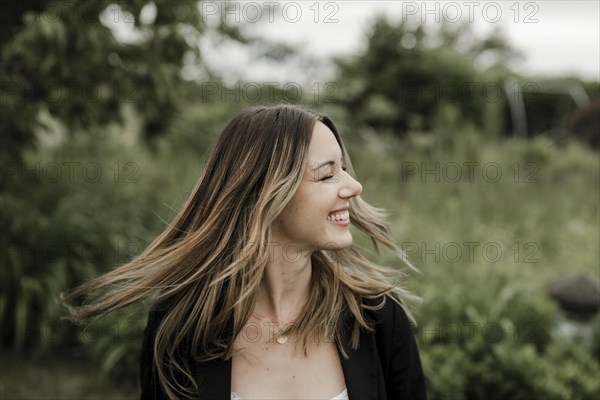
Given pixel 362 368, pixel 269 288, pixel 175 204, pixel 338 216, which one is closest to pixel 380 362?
pixel 362 368

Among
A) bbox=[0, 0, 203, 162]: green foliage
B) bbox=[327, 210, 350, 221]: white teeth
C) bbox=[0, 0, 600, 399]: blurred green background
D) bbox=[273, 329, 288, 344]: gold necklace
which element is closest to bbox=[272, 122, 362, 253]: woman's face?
bbox=[327, 210, 350, 221]: white teeth

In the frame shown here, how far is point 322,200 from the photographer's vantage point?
2.15 metres

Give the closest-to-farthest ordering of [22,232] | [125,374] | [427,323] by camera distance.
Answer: [427,323], [125,374], [22,232]

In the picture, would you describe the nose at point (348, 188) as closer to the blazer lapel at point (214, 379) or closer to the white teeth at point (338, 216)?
the white teeth at point (338, 216)

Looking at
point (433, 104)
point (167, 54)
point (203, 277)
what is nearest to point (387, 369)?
point (203, 277)

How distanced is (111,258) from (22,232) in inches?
31.1

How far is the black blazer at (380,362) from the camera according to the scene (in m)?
2.28

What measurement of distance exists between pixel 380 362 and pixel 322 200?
694 mm

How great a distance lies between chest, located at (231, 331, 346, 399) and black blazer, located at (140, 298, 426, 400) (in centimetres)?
6

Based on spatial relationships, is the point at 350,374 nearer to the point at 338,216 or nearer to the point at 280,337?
the point at 280,337

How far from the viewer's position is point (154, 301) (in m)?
2.45

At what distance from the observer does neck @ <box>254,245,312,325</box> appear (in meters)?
2.34

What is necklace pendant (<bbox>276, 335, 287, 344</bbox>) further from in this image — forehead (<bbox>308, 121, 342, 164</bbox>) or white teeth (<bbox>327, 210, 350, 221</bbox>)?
forehead (<bbox>308, 121, 342, 164</bbox>)

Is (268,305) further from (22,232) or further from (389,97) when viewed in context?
(389,97)
